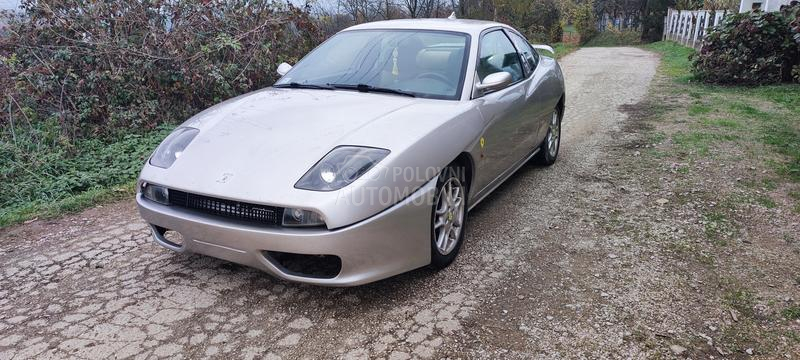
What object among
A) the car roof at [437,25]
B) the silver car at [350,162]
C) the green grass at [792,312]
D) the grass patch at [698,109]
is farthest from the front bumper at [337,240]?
the grass patch at [698,109]

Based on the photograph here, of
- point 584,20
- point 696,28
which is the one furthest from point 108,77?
point 584,20

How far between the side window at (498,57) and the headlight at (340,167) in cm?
130

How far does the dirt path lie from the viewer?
8.19 ft

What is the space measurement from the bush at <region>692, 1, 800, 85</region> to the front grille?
391 inches

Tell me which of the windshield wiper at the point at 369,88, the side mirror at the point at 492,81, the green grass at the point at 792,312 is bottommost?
the green grass at the point at 792,312

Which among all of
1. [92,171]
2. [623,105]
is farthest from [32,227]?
[623,105]

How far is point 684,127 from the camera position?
6.64m

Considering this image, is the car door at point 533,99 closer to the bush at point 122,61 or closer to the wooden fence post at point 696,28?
the bush at point 122,61

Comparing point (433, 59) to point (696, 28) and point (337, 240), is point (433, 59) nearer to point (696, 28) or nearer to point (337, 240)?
point (337, 240)

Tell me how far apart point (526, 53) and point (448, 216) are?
234 cm

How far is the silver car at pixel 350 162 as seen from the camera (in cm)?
253

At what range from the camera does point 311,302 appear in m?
2.84

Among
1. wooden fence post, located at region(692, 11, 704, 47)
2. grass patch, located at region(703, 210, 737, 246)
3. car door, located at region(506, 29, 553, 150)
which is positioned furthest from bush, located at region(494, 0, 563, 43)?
grass patch, located at region(703, 210, 737, 246)

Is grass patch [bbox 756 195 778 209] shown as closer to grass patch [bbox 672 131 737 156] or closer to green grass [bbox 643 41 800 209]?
green grass [bbox 643 41 800 209]
